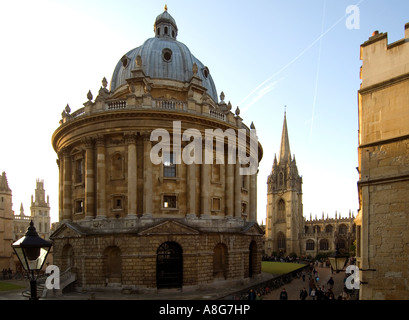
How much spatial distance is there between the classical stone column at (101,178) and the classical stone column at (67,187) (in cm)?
562

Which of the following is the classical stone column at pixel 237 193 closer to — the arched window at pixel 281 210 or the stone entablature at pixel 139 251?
the stone entablature at pixel 139 251

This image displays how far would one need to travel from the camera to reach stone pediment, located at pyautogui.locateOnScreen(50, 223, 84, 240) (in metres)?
31.6

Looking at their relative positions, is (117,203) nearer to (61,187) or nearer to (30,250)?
(61,187)

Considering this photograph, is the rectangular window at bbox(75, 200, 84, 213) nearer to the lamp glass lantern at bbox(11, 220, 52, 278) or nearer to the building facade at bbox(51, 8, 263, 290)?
the building facade at bbox(51, 8, 263, 290)

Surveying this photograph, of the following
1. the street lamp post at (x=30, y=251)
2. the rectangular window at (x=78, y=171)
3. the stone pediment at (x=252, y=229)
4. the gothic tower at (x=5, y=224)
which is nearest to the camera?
the street lamp post at (x=30, y=251)

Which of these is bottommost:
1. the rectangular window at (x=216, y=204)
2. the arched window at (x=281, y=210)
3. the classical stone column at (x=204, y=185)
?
the arched window at (x=281, y=210)

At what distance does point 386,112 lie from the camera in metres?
14.6

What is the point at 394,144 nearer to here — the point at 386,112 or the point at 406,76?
the point at 386,112

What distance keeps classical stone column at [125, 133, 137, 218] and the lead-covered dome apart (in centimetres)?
1062

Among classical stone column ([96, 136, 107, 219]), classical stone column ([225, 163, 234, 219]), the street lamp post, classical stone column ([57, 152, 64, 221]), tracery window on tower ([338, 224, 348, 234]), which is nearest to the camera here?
the street lamp post

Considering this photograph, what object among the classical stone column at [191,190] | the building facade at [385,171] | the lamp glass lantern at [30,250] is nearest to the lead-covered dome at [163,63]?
the classical stone column at [191,190]

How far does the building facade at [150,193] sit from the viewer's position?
100.0ft

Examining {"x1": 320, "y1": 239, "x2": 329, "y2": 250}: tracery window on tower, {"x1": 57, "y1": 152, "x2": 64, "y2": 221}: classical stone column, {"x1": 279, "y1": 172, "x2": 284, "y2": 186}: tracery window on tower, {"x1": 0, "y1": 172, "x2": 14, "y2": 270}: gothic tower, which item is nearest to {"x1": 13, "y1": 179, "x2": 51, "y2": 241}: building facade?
{"x1": 0, "y1": 172, "x2": 14, "y2": 270}: gothic tower
